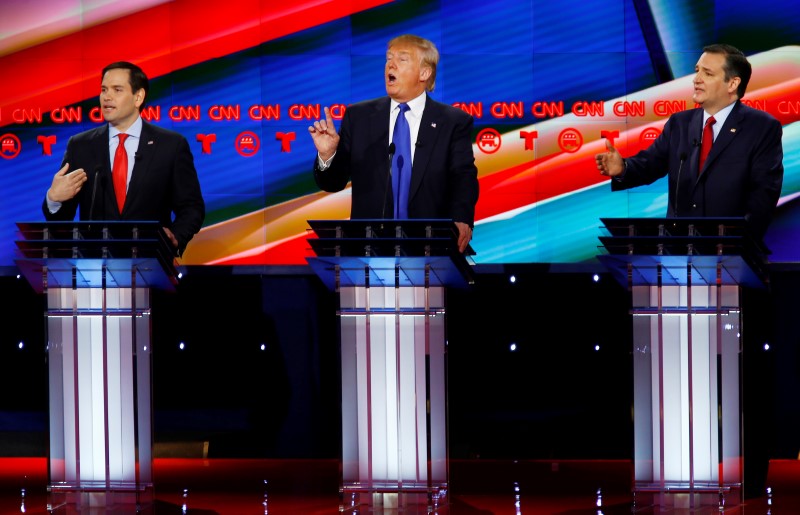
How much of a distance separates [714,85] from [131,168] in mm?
2193

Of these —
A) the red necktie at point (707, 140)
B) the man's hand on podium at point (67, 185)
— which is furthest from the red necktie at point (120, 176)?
the red necktie at point (707, 140)

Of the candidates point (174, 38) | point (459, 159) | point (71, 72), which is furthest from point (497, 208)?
point (459, 159)

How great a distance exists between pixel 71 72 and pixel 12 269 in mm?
3386

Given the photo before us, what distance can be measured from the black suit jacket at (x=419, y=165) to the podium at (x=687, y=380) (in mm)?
761

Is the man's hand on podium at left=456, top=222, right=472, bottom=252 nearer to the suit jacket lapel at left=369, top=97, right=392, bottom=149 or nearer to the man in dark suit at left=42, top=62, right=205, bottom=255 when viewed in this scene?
the suit jacket lapel at left=369, top=97, right=392, bottom=149

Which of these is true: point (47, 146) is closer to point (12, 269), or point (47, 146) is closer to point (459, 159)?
point (12, 269)

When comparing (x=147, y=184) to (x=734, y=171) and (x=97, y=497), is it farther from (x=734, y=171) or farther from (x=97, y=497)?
(x=734, y=171)

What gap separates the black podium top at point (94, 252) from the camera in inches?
151

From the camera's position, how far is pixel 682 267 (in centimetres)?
389

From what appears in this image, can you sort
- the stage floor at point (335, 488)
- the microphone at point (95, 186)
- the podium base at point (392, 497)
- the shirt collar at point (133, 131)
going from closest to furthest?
1. the podium base at point (392, 497)
2. the stage floor at point (335, 488)
3. the microphone at point (95, 186)
4. the shirt collar at point (133, 131)

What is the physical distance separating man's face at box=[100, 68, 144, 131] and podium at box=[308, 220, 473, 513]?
1117 millimetres

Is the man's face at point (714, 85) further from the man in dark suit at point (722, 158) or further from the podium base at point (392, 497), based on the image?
the podium base at point (392, 497)

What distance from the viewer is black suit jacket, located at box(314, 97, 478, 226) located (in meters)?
4.47

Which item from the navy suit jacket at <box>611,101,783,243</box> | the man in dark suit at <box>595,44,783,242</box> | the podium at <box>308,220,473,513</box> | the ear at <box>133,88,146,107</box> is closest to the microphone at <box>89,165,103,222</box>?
the ear at <box>133,88,146,107</box>
